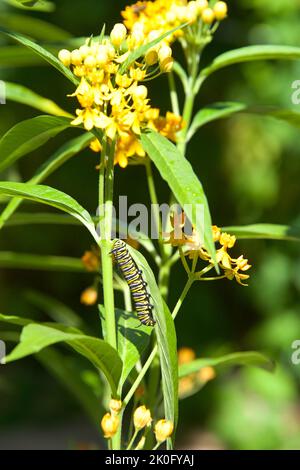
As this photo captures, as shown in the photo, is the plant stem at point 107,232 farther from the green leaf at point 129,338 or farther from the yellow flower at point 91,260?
the yellow flower at point 91,260

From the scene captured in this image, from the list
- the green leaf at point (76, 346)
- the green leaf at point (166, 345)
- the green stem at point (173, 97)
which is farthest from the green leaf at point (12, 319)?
the green stem at point (173, 97)

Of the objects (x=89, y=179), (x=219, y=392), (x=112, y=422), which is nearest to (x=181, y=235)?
(x=112, y=422)

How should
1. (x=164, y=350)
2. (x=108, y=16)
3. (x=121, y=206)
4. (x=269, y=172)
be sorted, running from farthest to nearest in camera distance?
(x=269, y=172) → (x=108, y=16) → (x=121, y=206) → (x=164, y=350)

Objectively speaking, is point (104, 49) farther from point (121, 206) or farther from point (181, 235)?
point (121, 206)

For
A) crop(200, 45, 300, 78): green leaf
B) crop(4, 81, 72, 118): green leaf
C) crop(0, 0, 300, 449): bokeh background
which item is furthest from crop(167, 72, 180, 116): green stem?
crop(0, 0, 300, 449): bokeh background

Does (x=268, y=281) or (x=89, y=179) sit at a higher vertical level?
(x=89, y=179)

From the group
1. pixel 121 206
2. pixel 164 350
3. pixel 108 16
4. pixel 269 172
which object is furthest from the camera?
pixel 269 172

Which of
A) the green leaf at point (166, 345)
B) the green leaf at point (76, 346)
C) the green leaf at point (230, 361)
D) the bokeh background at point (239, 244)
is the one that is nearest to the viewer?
the green leaf at point (76, 346)

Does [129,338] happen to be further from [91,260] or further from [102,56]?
[102,56]
